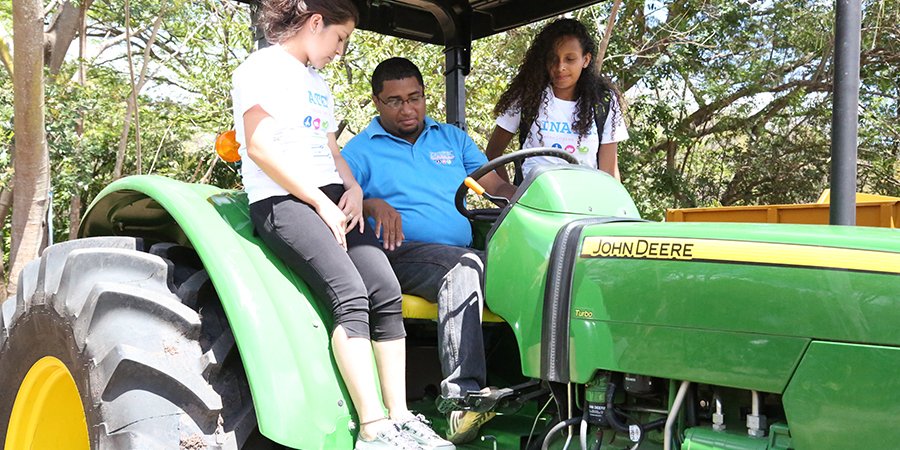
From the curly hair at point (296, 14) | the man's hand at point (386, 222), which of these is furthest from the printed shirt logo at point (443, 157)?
the curly hair at point (296, 14)

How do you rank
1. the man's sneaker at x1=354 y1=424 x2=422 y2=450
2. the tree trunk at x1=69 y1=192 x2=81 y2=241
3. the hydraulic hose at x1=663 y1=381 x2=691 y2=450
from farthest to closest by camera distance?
the tree trunk at x1=69 y1=192 x2=81 y2=241 < the man's sneaker at x1=354 y1=424 x2=422 y2=450 < the hydraulic hose at x1=663 y1=381 x2=691 y2=450

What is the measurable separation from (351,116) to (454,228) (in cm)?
832

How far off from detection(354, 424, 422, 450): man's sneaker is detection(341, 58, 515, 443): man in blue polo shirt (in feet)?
0.58

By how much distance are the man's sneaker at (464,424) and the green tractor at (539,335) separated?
0.07 meters

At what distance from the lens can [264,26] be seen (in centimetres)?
268

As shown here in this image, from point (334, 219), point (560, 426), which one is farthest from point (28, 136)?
point (560, 426)

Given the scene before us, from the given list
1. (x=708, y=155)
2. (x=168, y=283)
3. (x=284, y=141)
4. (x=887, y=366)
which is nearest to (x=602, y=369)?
(x=887, y=366)

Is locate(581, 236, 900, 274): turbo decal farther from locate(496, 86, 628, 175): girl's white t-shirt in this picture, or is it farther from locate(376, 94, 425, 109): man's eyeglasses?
locate(496, 86, 628, 175): girl's white t-shirt

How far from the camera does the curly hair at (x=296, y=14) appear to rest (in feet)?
8.39

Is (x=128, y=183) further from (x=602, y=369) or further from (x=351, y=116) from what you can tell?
(x=351, y=116)

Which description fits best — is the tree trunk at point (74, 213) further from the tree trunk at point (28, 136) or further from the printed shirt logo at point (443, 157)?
the printed shirt logo at point (443, 157)

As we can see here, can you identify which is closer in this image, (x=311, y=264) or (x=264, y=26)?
(x=311, y=264)

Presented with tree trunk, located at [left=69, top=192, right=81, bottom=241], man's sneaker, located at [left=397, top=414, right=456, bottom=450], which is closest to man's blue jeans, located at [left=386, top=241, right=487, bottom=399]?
man's sneaker, located at [left=397, top=414, right=456, bottom=450]

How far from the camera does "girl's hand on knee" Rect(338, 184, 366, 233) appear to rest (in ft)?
8.71
